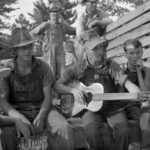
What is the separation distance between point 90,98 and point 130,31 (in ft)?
9.51

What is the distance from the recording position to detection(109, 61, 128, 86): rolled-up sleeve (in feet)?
12.2

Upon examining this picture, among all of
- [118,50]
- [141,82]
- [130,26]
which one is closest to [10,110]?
[141,82]

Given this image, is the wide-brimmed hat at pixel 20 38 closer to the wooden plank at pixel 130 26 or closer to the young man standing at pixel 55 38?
the wooden plank at pixel 130 26

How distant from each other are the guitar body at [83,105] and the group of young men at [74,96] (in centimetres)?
6

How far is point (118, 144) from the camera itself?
3.38 meters

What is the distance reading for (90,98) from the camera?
3820 millimetres

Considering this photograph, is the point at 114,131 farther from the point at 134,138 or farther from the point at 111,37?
the point at 111,37

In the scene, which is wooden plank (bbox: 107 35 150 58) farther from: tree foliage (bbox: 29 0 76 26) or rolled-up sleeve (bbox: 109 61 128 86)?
tree foliage (bbox: 29 0 76 26)

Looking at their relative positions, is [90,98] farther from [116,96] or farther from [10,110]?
[10,110]

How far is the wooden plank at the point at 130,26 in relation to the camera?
215 inches

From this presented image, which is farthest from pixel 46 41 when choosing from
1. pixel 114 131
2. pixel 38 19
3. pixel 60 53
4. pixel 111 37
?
pixel 38 19

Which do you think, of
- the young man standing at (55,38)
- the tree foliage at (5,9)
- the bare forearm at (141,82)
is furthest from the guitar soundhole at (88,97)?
the tree foliage at (5,9)

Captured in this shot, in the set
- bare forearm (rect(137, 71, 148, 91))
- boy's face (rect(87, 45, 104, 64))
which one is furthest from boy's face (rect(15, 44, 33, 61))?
bare forearm (rect(137, 71, 148, 91))

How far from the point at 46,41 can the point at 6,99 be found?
323 centimetres
